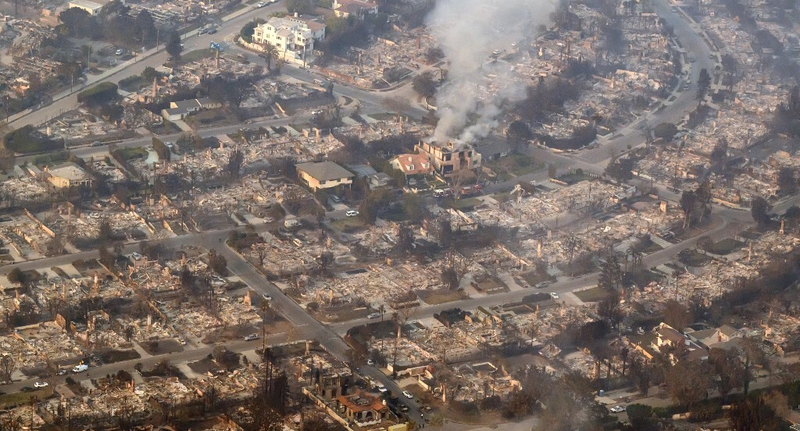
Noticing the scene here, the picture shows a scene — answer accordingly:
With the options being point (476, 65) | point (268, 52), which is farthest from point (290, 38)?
point (476, 65)

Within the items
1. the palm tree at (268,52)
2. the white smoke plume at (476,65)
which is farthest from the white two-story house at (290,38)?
the white smoke plume at (476,65)

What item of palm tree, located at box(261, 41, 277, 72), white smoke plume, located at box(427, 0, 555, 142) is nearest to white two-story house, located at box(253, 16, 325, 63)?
palm tree, located at box(261, 41, 277, 72)

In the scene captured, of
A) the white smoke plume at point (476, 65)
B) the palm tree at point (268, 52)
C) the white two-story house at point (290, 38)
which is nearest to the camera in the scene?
the white smoke plume at point (476, 65)

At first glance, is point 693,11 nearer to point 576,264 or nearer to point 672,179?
point 672,179

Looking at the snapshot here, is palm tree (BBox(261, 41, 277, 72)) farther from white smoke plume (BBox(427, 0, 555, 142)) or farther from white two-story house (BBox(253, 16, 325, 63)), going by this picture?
white smoke plume (BBox(427, 0, 555, 142))

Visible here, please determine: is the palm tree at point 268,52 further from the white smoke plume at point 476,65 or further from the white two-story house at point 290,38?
the white smoke plume at point 476,65
